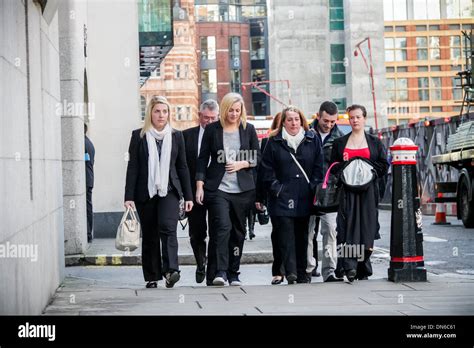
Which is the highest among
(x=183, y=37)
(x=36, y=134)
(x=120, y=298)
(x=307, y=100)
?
(x=183, y=37)

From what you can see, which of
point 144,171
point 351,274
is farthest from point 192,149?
point 351,274

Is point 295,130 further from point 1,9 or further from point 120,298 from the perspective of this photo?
point 1,9

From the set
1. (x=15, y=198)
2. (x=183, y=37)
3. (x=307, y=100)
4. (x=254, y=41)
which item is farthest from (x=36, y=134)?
(x=254, y=41)

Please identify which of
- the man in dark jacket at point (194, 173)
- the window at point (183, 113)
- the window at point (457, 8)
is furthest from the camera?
the window at point (457, 8)

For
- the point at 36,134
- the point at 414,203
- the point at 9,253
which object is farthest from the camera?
the point at 414,203

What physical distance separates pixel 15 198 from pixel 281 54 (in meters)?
87.0

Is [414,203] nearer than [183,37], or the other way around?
[414,203]

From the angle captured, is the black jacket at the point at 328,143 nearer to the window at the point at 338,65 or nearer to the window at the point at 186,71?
the window at the point at 338,65

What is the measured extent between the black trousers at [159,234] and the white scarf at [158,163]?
11 centimetres

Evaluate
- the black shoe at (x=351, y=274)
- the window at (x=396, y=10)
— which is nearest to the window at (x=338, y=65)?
the window at (x=396, y=10)

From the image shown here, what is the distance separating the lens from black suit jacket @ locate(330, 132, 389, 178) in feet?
36.2

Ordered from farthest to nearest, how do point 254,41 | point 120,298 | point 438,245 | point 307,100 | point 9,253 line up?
point 254,41 < point 307,100 < point 438,245 < point 120,298 < point 9,253

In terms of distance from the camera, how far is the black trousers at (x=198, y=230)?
39.0 feet

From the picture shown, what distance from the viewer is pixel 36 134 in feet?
28.4
